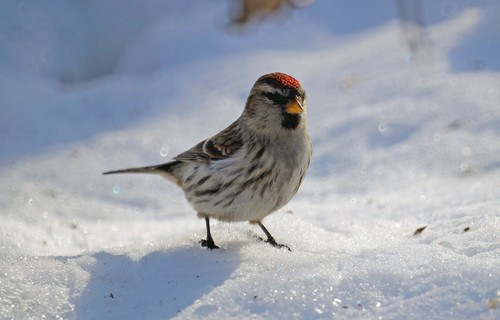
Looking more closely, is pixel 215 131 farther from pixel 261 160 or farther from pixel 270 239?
pixel 261 160

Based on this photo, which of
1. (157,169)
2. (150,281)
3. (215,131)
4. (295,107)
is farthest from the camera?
(215,131)

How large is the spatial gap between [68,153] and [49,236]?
101cm

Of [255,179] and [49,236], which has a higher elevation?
[255,179]

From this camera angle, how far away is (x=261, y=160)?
380 cm

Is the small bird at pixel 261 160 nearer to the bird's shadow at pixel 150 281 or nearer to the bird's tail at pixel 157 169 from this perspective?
the bird's shadow at pixel 150 281

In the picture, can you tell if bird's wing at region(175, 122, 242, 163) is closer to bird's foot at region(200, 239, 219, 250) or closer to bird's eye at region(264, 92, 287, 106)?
bird's eye at region(264, 92, 287, 106)

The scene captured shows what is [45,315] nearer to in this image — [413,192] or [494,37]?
[413,192]

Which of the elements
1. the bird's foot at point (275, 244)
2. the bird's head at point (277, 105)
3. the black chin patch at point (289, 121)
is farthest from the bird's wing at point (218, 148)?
the bird's foot at point (275, 244)

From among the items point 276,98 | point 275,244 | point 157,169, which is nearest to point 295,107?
point 276,98

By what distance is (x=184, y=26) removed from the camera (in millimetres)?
6402

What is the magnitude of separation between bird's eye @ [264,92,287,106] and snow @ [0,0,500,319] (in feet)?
2.29

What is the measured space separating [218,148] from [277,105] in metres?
0.38

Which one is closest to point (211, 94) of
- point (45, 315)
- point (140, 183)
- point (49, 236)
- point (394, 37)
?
point (140, 183)

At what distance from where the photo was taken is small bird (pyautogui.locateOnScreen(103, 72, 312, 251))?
3.79 m
